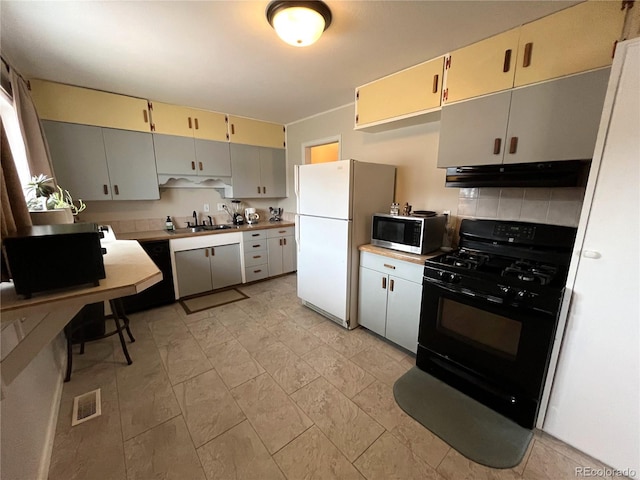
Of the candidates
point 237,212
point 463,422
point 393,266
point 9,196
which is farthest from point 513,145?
point 237,212

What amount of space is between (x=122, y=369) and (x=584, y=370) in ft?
10.1

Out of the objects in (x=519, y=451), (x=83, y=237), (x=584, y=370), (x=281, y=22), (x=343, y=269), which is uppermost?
(x=281, y=22)

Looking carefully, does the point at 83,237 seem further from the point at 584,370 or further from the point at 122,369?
the point at 584,370

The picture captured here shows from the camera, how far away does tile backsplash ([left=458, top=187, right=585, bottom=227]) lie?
5.89 ft

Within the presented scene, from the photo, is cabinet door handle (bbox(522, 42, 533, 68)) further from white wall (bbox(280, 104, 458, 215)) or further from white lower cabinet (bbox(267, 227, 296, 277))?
white lower cabinet (bbox(267, 227, 296, 277))

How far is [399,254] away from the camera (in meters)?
2.20

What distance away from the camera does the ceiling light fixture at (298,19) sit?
4.69 feet

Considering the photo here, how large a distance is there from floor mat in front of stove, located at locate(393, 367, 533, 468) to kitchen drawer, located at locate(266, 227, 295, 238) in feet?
8.73

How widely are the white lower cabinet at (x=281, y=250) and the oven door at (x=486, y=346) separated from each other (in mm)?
2566

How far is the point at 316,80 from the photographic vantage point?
8.14 feet

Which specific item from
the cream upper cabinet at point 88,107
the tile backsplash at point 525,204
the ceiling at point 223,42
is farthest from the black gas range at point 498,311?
the cream upper cabinet at point 88,107

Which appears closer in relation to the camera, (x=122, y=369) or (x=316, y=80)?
(x=122, y=369)

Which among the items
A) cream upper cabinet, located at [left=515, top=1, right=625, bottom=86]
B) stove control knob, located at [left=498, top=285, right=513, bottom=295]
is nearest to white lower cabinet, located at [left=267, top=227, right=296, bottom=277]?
stove control knob, located at [left=498, top=285, right=513, bottom=295]

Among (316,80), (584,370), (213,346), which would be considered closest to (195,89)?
(316,80)
